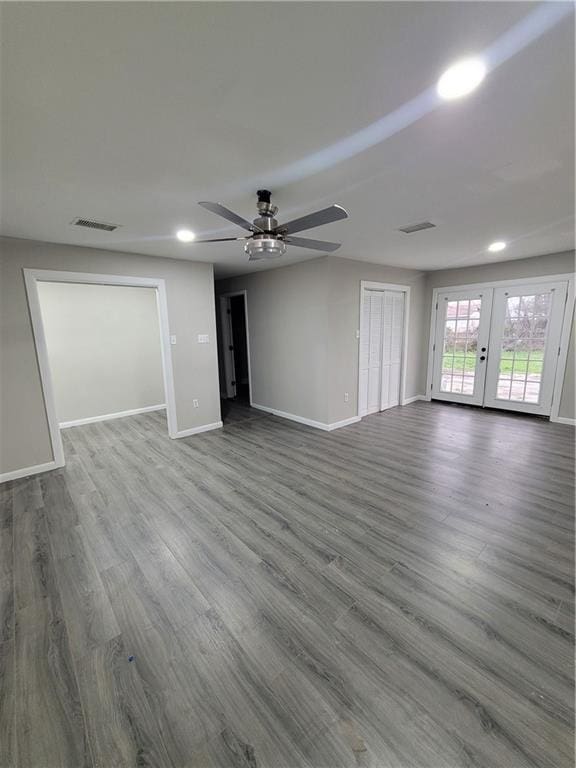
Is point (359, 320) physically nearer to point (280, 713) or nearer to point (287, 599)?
point (287, 599)

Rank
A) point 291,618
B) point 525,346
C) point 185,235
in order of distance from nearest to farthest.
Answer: point 291,618 → point 185,235 → point 525,346

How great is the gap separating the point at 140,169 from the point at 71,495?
114 inches

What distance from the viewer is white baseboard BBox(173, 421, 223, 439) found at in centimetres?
453

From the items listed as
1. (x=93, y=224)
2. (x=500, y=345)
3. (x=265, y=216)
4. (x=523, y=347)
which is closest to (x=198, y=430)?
(x=93, y=224)

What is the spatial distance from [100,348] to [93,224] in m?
2.96

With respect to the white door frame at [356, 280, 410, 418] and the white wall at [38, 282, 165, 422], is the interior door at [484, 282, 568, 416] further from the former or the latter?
the white wall at [38, 282, 165, 422]

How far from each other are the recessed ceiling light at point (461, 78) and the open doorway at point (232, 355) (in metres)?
4.72

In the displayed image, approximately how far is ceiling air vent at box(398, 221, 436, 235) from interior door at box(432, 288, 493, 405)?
9.54 ft

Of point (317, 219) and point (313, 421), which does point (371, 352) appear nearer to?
point (313, 421)

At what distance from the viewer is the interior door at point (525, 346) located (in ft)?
15.3

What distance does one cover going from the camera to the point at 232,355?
6.84 meters

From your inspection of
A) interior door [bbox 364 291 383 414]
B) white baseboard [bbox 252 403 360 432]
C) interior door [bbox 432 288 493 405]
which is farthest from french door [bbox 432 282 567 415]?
white baseboard [bbox 252 403 360 432]

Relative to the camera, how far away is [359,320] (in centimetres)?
478

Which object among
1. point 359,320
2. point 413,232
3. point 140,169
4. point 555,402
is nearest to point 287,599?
point 140,169
